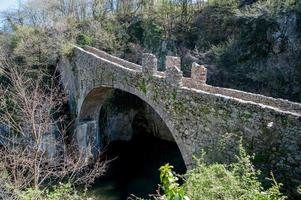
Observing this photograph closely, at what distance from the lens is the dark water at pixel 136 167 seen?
1888cm

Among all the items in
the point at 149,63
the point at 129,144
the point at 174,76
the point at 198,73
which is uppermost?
the point at 149,63

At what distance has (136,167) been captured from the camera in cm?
2211

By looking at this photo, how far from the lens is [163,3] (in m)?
33.3

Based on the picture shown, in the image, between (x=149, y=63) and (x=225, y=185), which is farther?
(x=149, y=63)

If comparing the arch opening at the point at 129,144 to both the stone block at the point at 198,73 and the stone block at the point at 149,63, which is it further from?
the stone block at the point at 149,63

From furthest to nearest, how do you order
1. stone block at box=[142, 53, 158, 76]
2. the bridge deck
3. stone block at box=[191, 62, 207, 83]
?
stone block at box=[191, 62, 207, 83]
stone block at box=[142, 53, 158, 76]
the bridge deck

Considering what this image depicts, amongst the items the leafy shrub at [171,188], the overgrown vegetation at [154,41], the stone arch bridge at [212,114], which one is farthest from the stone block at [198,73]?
the leafy shrub at [171,188]

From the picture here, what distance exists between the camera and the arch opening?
19.6 meters

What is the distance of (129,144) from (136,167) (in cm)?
464

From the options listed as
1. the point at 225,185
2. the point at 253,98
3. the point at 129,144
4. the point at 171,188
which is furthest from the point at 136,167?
the point at 171,188

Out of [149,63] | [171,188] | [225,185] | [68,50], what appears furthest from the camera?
[68,50]

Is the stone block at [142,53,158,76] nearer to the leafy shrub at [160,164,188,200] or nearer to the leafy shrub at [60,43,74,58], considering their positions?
the leafy shrub at [160,164,188,200]

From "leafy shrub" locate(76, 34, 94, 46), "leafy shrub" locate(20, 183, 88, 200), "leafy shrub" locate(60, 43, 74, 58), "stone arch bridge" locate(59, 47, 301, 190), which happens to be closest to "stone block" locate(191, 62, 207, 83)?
"stone arch bridge" locate(59, 47, 301, 190)

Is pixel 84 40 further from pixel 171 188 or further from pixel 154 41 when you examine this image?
pixel 171 188
